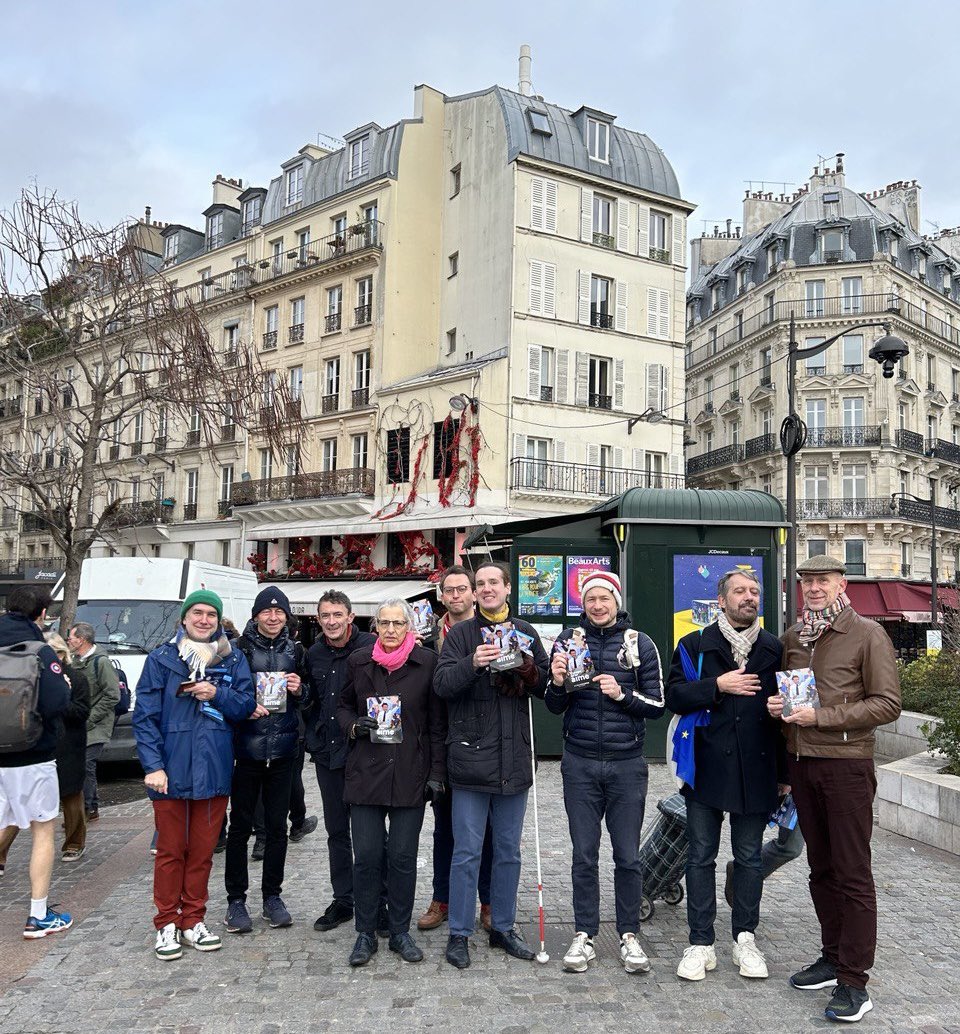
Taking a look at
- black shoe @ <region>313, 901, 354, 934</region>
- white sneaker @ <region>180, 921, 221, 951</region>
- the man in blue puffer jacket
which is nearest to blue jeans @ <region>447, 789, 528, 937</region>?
the man in blue puffer jacket

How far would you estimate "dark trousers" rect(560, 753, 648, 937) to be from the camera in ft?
16.2

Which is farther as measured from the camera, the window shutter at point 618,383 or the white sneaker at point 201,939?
the window shutter at point 618,383

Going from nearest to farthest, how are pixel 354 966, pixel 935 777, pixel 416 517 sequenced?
pixel 354 966
pixel 935 777
pixel 416 517

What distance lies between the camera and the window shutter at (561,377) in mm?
28312

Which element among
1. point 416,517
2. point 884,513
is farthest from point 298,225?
point 884,513

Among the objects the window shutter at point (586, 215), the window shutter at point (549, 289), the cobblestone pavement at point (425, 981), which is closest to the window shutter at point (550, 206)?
the window shutter at point (586, 215)

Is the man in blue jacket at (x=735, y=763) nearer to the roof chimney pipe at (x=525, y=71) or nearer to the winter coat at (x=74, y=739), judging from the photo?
the winter coat at (x=74, y=739)

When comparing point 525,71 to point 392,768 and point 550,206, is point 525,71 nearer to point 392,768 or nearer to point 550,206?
point 550,206

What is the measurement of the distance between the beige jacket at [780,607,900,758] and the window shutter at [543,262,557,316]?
81.1 feet

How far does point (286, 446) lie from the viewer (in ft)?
Answer: 48.4

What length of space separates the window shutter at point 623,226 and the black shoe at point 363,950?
91.4 ft

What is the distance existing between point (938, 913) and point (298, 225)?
33480mm

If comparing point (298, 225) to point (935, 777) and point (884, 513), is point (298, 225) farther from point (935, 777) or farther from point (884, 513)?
point (935, 777)

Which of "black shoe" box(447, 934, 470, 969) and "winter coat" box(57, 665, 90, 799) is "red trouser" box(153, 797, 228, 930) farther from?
"winter coat" box(57, 665, 90, 799)
